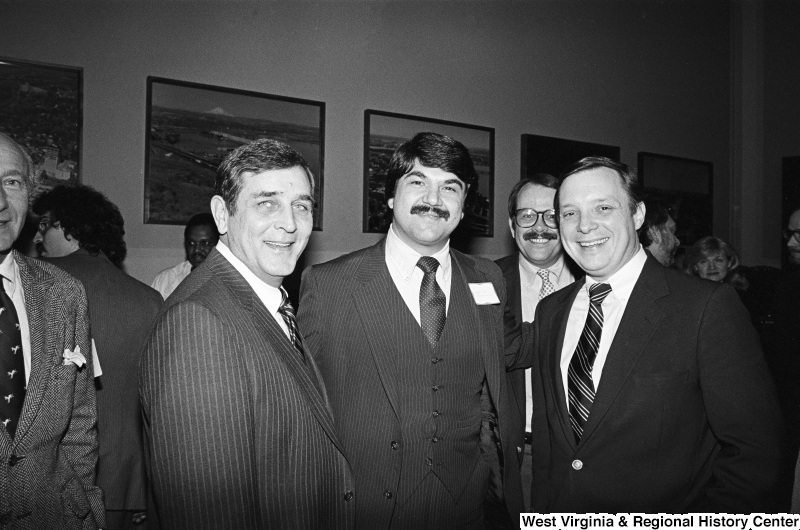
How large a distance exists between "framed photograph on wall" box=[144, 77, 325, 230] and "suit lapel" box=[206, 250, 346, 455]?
306cm

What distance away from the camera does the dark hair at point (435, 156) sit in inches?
93.0

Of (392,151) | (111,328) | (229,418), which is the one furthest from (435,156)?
(392,151)

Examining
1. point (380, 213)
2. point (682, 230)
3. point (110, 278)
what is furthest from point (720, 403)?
point (682, 230)

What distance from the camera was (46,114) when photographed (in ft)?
13.5

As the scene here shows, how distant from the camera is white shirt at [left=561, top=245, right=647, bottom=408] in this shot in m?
2.04

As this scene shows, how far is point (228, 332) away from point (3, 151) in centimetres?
107

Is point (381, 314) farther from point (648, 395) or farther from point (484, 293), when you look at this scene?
point (648, 395)

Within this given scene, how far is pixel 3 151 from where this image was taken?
1828 mm

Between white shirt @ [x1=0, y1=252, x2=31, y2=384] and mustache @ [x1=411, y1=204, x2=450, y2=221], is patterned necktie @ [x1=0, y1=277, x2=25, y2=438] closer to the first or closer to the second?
white shirt @ [x1=0, y1=252, x2=31, y2=384]

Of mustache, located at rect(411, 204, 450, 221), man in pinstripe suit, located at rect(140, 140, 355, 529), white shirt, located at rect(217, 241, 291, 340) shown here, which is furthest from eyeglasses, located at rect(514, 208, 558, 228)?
white shirt, located at rect(217, 241, 291, 340)

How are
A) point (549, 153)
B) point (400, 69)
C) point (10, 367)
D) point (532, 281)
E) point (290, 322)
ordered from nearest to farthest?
point (10, 367) < point (290, 322) < point (532, 281) < point (400, 69) < point (549, 153)

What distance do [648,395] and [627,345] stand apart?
175mm

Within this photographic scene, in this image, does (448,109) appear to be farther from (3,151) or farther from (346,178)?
(3,151)

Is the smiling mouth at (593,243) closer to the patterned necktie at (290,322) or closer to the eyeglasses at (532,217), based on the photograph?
the eyeglasses at (532,217)
